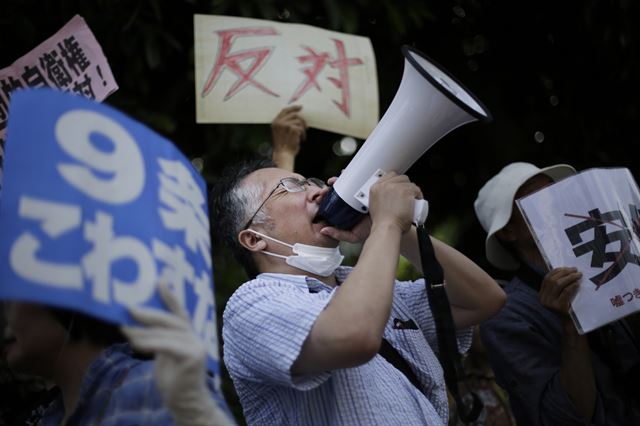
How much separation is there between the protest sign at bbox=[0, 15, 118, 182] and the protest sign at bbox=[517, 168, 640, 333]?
1.33 metres

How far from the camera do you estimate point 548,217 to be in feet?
8.42

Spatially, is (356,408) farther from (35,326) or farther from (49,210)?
(49,210)

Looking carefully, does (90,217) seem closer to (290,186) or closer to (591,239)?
(290,186)

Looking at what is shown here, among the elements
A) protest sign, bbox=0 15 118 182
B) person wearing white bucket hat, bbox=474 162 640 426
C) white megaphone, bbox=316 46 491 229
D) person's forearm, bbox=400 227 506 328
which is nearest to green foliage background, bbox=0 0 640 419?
person wearing white bucket hat, bbox=474 162 640 426

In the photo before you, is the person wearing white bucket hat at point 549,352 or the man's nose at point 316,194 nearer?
the man's nose at point 316,194

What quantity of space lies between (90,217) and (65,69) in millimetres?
1287

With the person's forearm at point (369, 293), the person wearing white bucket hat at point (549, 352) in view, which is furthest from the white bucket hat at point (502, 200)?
the person's forearm at point (369, 293)

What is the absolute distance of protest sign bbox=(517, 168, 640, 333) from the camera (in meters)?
2.51

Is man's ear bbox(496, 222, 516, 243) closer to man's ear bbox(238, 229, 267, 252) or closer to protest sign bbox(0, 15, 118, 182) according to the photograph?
man's ear bbox(238, 229, 267, 252)

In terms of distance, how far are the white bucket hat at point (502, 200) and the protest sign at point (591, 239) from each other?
20.0 inches

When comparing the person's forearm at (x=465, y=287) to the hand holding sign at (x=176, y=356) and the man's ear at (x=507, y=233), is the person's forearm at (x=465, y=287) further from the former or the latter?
the hand holding sign at (x=176, y=356)

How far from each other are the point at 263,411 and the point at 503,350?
1.00 metres

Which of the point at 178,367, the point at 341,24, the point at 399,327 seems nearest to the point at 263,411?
the point at 399,327

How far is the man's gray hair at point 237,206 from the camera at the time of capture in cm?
249
